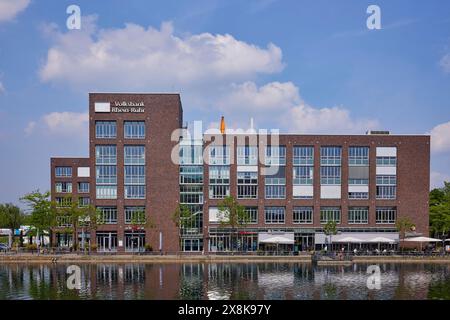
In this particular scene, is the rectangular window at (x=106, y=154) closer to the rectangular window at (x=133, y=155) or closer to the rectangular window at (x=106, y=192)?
the rectangular window at (x=133, y=155)

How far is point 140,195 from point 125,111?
49.0 feet

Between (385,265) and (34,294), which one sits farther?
(385,265)

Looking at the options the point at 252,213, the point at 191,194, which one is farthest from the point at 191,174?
the point at 252,213

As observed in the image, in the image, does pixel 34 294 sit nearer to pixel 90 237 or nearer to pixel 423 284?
pixel 423 284

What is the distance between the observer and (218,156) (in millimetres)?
90625

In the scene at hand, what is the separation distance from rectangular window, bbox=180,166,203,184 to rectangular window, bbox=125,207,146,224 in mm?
9045

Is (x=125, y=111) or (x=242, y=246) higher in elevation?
(x=125, y=111)

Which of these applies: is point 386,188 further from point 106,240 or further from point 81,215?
point 81,215

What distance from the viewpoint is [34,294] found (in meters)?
43.5

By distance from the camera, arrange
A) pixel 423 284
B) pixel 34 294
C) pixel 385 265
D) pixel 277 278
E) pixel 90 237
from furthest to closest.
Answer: pixel 90 237
pixel 385 265
pixel 277 278
pixel 423 284
pixel 34 294

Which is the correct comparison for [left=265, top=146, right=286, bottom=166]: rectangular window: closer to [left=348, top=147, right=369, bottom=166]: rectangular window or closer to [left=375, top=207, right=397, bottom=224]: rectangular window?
[left=348, top=147, right=369, bottom=166]: rectangular window
